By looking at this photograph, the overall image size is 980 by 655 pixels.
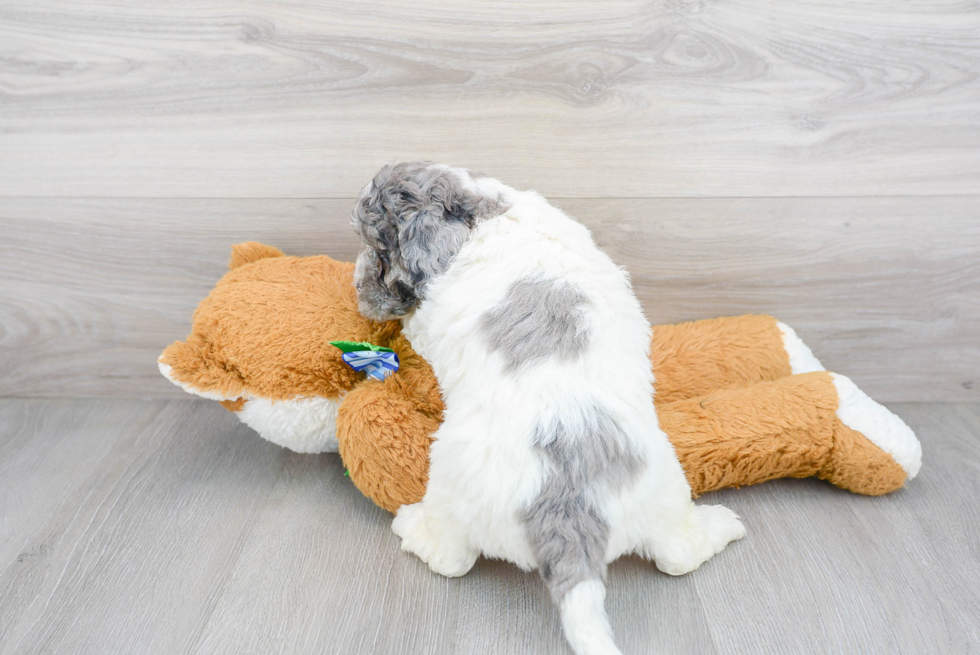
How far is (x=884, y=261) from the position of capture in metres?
1.48

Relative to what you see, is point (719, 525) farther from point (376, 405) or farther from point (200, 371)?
point (200, 371)

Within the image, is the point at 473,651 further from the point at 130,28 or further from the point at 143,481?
the point at 130,28

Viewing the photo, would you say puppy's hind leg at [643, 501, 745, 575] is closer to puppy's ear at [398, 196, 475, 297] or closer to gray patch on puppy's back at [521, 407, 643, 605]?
gray patch on puppy's back at [521, 407, 643, 605]

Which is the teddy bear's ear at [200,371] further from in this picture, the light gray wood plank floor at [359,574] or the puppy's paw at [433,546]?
the puppy's paw at [433,546]

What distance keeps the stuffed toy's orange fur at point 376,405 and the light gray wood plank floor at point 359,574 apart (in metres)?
0.10

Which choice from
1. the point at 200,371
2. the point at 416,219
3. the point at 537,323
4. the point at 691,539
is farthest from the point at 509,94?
the point at 691,539

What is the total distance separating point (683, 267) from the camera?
150cm

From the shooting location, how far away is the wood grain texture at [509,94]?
133 centimetres

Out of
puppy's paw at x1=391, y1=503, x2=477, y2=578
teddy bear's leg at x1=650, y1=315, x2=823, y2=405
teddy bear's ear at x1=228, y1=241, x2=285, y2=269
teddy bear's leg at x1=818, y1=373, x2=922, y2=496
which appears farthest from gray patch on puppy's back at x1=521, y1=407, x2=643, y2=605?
teddy bear's ear at x1=228, y1=241, x2=285, y2=269

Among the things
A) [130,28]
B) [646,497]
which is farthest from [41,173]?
[646,497]

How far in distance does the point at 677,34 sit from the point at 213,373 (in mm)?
1126

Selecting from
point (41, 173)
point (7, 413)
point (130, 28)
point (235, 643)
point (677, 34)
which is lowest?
point (7, 413)

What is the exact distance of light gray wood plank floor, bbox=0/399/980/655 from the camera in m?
1.02

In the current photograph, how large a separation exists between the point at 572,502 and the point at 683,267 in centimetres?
78
